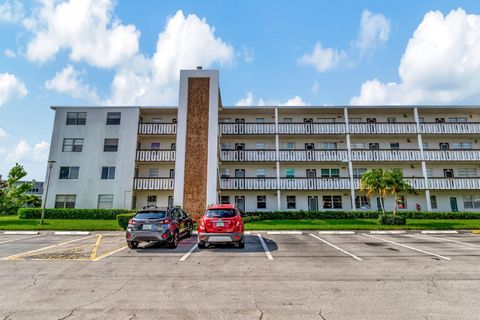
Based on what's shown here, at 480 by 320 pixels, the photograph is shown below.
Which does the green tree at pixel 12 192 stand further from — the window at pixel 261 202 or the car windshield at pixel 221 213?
the car windshield at pixel 221 213

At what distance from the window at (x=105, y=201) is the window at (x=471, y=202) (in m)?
35.6

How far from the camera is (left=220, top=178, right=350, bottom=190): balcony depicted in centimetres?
2450

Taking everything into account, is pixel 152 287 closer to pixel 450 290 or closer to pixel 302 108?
pixel 450 290

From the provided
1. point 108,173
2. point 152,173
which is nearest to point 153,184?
point 152,173

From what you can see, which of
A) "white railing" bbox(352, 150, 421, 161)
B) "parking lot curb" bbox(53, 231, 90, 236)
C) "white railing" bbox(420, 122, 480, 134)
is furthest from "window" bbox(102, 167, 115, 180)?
"white railing" bbox(420, 122, 480, 134)

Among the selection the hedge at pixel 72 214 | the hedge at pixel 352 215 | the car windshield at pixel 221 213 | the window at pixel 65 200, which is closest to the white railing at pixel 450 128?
the hedge at pixel 352 215

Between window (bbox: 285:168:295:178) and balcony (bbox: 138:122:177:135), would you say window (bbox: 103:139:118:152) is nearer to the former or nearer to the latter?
balcony (bbox: 138:122:177:135)

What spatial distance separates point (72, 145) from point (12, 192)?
11.3 metres

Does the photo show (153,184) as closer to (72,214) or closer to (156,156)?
(156,156)

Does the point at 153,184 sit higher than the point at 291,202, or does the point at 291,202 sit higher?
the point at 153,184

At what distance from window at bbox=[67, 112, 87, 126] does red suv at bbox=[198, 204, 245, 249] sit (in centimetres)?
2144

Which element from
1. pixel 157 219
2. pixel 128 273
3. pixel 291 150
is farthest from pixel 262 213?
pixel 128 273

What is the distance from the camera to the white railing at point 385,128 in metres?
25.8

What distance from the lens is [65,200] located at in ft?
77.6
